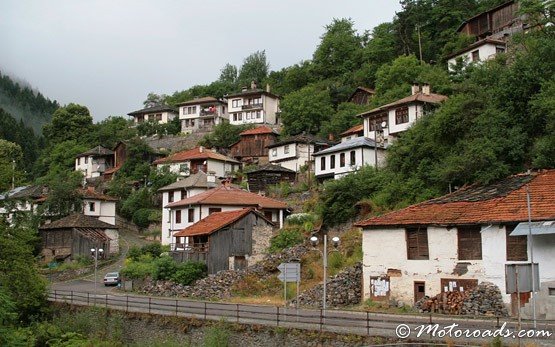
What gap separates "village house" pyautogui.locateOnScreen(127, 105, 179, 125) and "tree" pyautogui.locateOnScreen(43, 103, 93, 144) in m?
9.49

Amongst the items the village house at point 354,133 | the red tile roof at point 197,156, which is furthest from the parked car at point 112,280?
the village house at point 354,133

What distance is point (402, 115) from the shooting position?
59.9 meters

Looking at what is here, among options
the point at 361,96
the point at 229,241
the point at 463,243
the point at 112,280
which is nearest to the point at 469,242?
the point at 463,243

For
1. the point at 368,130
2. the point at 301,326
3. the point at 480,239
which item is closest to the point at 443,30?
the point at 368,130

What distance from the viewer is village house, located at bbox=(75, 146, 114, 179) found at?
93250mm

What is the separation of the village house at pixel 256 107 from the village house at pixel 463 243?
6865cm

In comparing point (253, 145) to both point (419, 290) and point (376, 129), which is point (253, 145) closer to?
point (376, 129)

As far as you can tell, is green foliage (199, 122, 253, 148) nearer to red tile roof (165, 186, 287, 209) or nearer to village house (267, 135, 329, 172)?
village house (267, 135, 329, 172)

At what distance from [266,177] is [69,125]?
2032 inches

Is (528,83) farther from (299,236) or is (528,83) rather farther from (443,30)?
(443,30)

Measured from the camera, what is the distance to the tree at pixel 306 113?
83000mm

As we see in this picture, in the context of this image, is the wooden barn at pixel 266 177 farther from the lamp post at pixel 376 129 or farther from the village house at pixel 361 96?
the village house at pixel 361 96

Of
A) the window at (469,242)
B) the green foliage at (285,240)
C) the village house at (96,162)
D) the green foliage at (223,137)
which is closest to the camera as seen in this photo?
the window at (469,242)

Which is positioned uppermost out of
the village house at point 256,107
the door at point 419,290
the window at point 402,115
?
the village house at point 256,107
